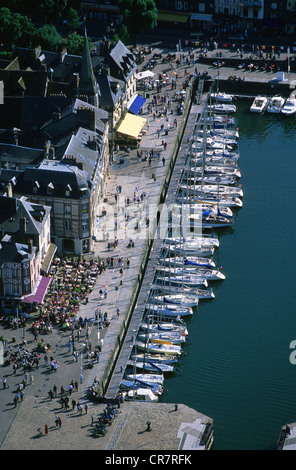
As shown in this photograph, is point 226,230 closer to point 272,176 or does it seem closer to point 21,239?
point 272,176

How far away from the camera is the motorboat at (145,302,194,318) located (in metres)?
121

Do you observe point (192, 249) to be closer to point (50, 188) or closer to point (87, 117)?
point (50, 188)

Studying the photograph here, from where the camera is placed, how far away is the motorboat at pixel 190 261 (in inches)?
5089

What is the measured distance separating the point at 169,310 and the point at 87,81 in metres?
41.2

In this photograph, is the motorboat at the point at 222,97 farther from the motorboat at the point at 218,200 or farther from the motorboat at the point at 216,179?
the motorboat at the point at 218,200

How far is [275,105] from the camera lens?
179875 millimetres

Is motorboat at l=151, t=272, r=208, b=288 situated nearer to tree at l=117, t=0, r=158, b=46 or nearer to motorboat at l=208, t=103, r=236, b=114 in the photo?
Answer: motorboat at l=208, t=103, r=236, b=114

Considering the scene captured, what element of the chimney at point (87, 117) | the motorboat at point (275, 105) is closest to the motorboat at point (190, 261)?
the chimney at point (87, 117)

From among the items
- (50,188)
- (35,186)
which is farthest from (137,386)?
(35,186)

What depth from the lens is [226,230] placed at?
141250 millimetres

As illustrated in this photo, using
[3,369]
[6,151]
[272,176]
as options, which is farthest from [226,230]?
[3,369]

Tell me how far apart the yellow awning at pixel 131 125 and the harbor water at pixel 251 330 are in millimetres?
16920

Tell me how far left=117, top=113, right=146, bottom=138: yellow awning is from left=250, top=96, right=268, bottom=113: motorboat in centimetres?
2302

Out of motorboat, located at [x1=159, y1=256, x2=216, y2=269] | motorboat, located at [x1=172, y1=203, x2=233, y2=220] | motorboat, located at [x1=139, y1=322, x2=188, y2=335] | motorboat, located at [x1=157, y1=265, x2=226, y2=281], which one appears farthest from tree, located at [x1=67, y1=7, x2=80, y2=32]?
motorboat, located at [x1=139, y1=322, x2=188, y2=335]
